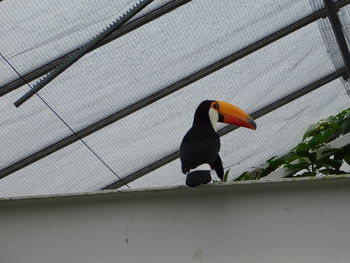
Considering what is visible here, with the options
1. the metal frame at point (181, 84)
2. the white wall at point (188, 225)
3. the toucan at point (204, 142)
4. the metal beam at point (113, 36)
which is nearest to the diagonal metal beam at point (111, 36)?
the metal beam at point (113, 36)

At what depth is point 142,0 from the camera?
5.66 m

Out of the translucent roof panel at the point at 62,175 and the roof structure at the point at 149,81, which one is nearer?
the roof structure at the point at 149,81

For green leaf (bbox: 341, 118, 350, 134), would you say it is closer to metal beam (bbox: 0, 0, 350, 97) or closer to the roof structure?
the roof structure

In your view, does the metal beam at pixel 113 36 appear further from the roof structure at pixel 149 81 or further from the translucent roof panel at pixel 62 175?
the translucent roof panel at pixel 62 175

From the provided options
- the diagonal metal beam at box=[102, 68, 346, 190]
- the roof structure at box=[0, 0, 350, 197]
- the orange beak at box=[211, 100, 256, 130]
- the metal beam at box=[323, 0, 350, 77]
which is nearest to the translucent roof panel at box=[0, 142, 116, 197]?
the roof structure at box=[0, 0, 350, 197]

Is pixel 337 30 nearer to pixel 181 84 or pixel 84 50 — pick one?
pixel 181 84

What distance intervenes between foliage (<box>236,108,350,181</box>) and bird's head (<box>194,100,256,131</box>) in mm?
487

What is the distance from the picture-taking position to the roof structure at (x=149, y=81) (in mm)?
6016

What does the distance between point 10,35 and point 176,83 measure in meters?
1.45

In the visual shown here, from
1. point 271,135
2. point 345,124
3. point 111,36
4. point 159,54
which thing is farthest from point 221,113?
point 271,135

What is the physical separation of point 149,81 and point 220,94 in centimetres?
70

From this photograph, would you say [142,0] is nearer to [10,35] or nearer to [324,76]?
[10,35]

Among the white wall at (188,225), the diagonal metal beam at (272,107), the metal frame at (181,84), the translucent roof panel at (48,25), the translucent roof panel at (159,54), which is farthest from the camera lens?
the diagonal metal beam at (272,107)

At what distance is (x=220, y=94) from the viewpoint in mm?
6895
